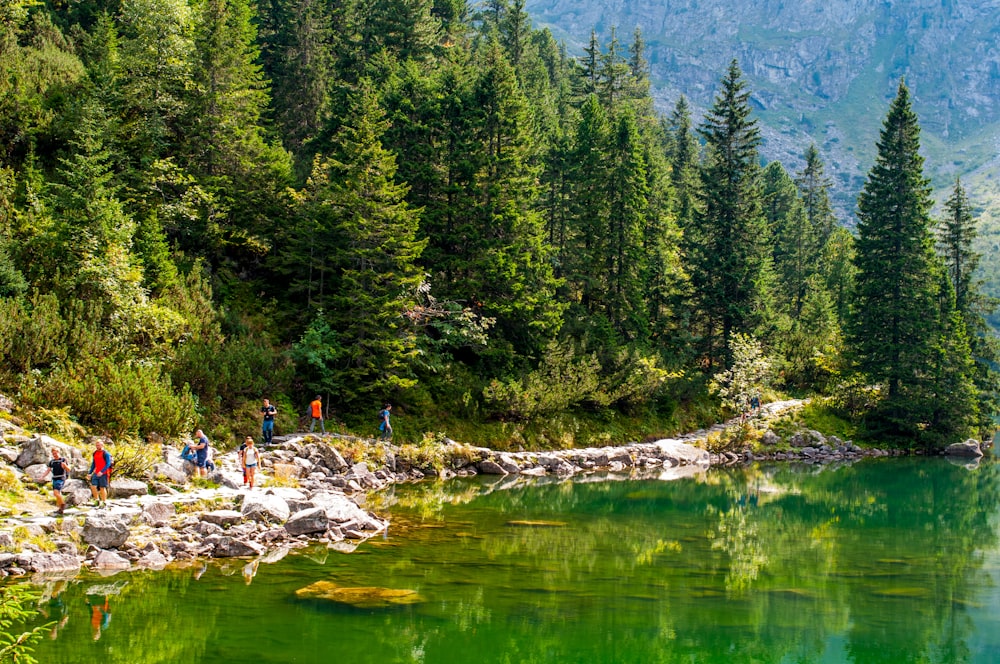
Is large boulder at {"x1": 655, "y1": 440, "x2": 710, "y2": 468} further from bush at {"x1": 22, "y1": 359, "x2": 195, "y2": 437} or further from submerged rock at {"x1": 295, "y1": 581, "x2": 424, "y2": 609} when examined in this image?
submerged rock at {"x1": 295, "y1": 581, "x2": 424, "y2": 609}

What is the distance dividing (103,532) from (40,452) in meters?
3.99

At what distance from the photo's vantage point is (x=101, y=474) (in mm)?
19250

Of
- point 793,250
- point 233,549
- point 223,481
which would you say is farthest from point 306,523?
point 793,250

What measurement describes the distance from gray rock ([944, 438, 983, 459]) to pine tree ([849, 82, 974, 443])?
1.69m

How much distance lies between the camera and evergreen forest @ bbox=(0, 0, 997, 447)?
1096 inches

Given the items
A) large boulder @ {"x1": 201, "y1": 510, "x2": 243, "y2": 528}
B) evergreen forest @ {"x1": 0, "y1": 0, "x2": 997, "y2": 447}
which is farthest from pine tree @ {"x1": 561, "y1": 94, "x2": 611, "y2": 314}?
large boulder @ {"x1": 201, "y1": 510, "x2": 243, "y2": 528}

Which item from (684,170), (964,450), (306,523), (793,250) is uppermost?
(684,170)

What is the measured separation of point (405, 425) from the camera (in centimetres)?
3403

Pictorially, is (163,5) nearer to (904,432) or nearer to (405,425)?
(405,425)

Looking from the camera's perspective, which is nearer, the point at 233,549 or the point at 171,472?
the point at 233,549

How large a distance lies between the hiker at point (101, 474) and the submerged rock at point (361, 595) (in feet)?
21.9

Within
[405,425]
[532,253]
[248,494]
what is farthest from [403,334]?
[248,494]

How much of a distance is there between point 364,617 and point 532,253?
29553 millimetres

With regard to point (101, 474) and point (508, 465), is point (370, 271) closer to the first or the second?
point (508, 465)
